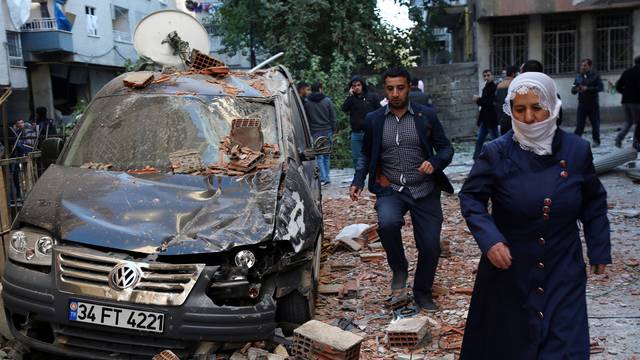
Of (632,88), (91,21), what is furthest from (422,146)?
(91,21)

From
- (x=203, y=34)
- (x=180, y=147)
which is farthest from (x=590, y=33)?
(x=180, y=147)

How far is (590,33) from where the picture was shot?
21.3m

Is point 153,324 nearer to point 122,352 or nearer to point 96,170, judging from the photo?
point 122,352

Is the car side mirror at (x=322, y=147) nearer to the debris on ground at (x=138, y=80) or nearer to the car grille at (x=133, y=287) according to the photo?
the debris on ground at (x=138, y=80)

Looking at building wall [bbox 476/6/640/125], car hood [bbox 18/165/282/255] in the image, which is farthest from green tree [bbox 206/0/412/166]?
car hood [bbox 18/165/282/255]

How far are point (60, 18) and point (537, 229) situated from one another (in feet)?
86.3

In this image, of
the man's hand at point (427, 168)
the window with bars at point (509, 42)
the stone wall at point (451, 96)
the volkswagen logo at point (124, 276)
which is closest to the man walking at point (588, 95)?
the stone wall at point (451, 96)

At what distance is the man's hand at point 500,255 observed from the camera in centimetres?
287

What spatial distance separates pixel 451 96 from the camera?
20.4m

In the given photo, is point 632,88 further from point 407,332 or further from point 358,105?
point 407,332

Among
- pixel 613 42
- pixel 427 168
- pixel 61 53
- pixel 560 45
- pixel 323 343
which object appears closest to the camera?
pixel 323 343

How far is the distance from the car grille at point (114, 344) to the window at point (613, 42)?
20772mm

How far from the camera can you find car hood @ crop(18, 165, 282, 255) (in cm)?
393

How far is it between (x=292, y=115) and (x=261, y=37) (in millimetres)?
15205
